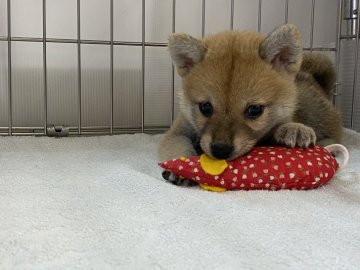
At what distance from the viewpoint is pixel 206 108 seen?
5.02ft

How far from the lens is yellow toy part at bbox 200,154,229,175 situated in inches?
51.9

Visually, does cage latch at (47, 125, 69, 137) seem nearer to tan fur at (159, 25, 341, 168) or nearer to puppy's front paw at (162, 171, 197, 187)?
tan fur at (159, 25, 341, 168)

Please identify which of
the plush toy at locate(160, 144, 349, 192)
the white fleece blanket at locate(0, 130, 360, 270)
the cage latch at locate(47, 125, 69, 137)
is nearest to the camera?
the white fleece blanket at locate(0, 130, 360, 270)

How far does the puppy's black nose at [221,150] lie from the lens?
1.34m

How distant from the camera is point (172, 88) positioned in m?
2.59

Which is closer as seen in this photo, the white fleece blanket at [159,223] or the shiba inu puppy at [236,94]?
the white fleece blanket at [159,223]

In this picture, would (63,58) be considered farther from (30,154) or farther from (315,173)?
(315,173)

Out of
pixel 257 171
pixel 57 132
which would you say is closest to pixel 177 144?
pixel 257 171

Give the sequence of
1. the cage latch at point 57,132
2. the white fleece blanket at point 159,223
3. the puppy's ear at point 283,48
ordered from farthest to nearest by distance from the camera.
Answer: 1. the cage latch at point 57,132
2. the puppy's ear at point 283,48
3. the white fleece blanket at point 159,223

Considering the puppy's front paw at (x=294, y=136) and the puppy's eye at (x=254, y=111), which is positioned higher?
the puppy's eye at (x=254, y=111)

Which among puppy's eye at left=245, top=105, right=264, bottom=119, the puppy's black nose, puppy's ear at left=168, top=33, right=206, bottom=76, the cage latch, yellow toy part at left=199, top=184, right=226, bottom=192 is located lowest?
the cage latch

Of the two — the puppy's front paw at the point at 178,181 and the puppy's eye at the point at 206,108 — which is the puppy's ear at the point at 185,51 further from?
the puppy's front paw at the point at 178,181

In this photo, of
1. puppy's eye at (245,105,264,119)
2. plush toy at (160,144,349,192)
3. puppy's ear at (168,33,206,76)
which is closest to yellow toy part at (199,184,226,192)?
plush toy at (160,144,349,192)

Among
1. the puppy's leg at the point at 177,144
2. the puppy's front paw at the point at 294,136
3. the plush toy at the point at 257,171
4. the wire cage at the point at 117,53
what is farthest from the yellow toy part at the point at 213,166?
the wire cage at the point at 117,53
